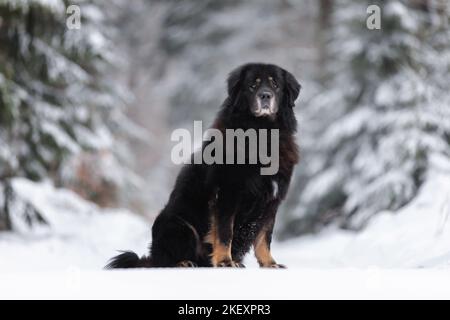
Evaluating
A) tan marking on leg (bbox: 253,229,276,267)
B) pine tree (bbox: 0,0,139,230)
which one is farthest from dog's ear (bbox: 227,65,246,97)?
pine tree (bbox: 0,0,139,230)

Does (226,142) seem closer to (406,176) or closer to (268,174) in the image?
(268,174)

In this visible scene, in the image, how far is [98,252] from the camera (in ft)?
38.3

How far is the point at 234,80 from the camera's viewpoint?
645 cm

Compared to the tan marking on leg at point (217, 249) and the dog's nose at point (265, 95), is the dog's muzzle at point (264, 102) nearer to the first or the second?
the dog's nose at point (265, 95)

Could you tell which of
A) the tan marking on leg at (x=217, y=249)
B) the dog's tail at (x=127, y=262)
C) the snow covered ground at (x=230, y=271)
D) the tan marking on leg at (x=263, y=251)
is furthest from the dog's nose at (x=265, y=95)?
the dog's tail at (x=127, y=262)

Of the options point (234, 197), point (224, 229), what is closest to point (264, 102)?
point (234, 197)

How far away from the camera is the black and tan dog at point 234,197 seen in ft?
19.4

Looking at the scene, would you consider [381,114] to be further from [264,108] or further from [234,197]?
[234,197]

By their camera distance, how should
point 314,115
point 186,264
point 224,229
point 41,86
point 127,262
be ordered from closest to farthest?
1. point 224,229
2. point 186,264
3. point 127,262
4. point 41,86
5. point 314,115

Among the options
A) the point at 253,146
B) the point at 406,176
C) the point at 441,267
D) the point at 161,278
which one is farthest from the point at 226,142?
the point at 406,176

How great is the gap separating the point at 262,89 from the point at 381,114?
9.24m

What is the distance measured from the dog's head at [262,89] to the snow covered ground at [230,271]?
1420mm

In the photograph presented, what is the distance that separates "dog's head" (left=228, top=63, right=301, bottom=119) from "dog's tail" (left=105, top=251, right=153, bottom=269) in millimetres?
1629
